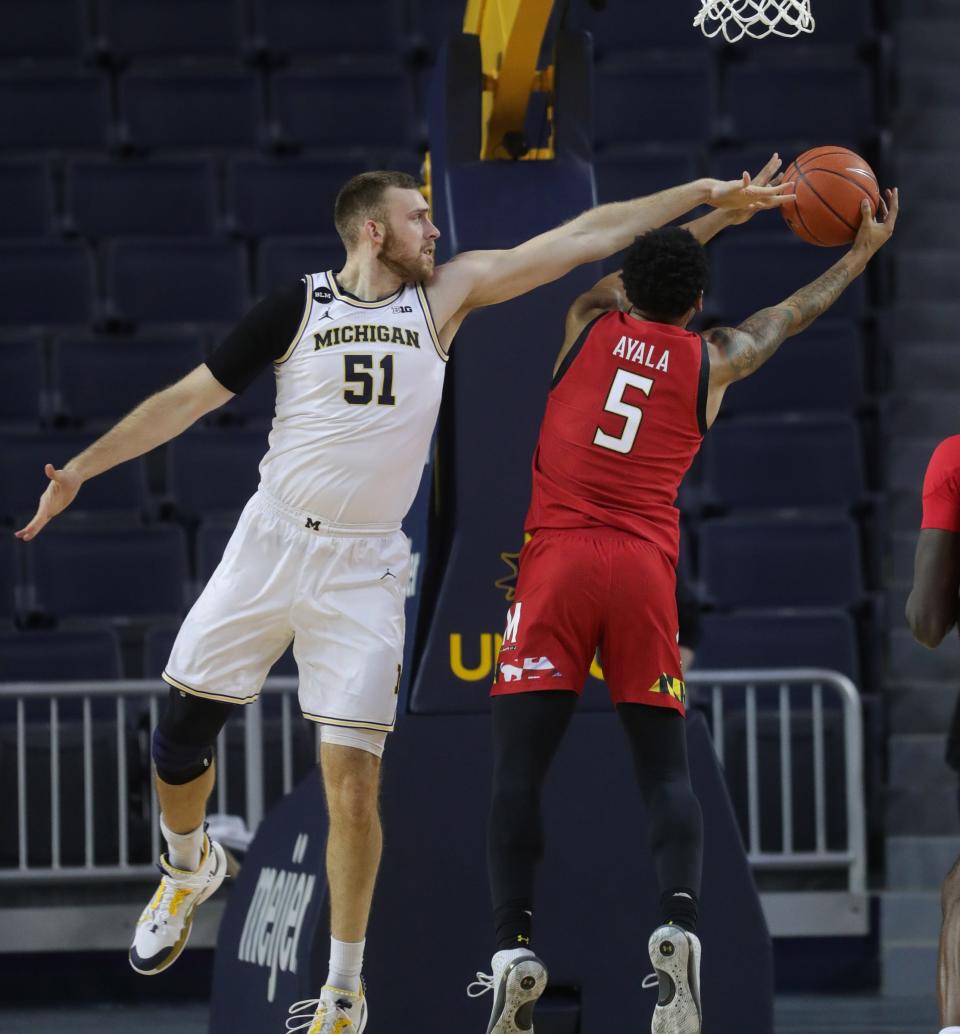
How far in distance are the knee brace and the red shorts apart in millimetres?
895

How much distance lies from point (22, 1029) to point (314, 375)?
3677 mm

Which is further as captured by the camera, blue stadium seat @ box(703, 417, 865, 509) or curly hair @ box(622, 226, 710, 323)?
blue stadium seat @ box(703, 417, 865, 509)

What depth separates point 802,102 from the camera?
1114 centimetres

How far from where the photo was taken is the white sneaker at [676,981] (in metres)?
4.29

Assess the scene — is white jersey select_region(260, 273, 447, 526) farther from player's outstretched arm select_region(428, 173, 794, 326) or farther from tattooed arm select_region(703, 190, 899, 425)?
tattooed arm select_region(703, 190, 899, 425)

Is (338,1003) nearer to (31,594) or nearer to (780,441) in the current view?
(31,594)

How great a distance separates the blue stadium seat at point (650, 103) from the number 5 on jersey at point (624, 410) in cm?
658

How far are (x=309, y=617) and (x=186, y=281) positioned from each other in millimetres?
5899

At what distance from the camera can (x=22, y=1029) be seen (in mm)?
7301

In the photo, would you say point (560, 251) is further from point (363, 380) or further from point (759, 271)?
point (759, 271)

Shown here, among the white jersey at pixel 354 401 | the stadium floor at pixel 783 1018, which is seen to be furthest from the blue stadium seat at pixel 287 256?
the white jersey at pixel 354 401

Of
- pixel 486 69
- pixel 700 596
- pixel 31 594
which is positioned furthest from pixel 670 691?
pixel 31 594

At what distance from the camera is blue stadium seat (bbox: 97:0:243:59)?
11.5 metres

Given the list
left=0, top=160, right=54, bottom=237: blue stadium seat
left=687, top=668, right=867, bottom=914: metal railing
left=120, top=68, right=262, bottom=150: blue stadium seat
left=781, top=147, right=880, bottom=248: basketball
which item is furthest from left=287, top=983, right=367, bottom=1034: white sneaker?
left=120, top=68, right=262, bottom=150: blue stadium seat
